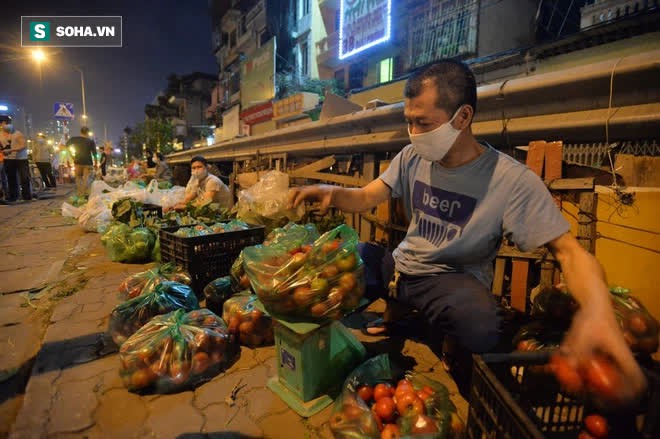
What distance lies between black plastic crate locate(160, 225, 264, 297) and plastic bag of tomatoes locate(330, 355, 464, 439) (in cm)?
222

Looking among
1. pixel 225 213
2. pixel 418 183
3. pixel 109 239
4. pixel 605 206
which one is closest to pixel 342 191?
pixel 418 183

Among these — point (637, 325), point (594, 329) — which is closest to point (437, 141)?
point (594, 329)

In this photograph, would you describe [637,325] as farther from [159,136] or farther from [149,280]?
[159,136]

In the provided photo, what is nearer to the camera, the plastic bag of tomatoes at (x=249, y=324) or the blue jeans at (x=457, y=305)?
the blue jeans at (x=457, y=305)

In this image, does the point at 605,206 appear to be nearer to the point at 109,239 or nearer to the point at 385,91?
the point at 109,239

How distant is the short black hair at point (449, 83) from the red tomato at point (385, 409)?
1593mm

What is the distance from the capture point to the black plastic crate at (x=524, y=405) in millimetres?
1051

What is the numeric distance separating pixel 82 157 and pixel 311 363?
40.8 feet

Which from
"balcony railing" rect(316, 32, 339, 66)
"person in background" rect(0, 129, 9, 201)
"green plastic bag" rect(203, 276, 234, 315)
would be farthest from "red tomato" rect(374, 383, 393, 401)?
"balcony railing" rect(316, 32, 339, 66)

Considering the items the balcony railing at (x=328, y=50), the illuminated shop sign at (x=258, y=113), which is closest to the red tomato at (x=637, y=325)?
the balcony railing at (x=328, y=50)

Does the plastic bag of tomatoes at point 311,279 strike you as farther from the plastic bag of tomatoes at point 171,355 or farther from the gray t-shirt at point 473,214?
the plastic bag of tomatoes at point 171,355

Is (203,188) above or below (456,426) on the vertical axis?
above

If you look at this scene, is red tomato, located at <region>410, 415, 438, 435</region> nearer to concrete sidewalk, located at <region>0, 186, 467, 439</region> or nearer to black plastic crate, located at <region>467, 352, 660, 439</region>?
black plastic crate, located at <region>467, 352, 660, 439</region>

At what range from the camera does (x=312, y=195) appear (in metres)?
2.25
